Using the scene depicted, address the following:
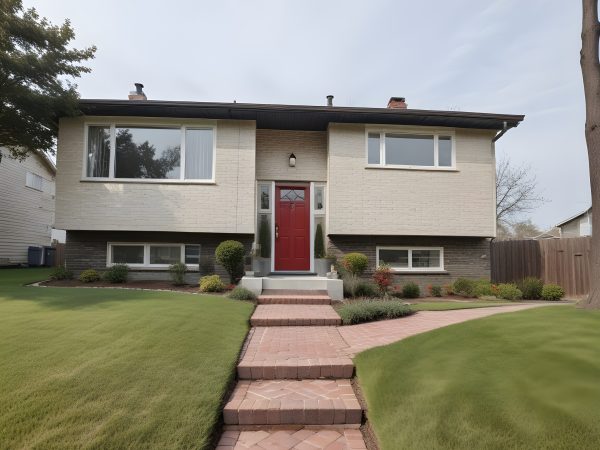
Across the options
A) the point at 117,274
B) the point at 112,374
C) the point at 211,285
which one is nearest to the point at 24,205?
the point at 117,274

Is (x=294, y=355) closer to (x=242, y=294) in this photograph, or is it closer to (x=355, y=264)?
(x=242, y=294)

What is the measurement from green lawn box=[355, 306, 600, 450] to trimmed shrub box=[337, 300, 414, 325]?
7.01 ft

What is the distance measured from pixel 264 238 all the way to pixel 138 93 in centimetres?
629

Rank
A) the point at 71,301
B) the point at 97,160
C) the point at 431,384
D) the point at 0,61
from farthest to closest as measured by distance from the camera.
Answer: the point at 97,160 → the point at 0,61 → the point at 71,301 → the point at 431,384

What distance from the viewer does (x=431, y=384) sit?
328 cm

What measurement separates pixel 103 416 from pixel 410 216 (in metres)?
9.30

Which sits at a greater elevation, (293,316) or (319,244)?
(319,244)

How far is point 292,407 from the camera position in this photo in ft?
11.0

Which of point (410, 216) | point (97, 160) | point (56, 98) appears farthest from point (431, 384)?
point (56, 98)

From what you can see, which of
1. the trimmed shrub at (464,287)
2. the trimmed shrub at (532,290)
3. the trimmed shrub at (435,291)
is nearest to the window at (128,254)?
the trimmed shrub at (435,291)

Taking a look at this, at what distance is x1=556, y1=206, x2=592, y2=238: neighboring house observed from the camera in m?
25.5

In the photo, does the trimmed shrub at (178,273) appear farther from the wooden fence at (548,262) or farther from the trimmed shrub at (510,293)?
the wooden fence at (548,262)

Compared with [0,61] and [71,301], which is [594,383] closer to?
[71,301]

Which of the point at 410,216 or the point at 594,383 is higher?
the point at 410,216
